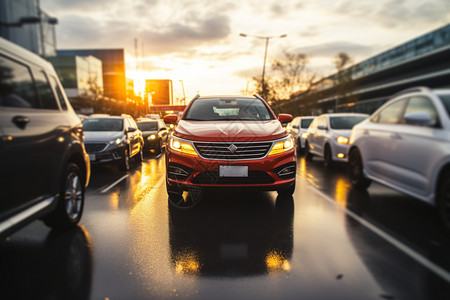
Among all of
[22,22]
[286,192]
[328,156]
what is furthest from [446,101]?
[22,22]

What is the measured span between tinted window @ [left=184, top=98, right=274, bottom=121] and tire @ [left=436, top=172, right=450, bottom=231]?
3.06 m

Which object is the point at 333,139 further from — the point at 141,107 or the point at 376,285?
the point at 141,107

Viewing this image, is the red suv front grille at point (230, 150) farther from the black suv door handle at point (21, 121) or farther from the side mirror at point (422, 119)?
the black suv door handle at point (21, 121)

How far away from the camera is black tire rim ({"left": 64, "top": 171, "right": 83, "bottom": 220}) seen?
4.27 metres

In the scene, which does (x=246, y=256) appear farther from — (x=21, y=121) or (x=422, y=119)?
(x=422, y=119)

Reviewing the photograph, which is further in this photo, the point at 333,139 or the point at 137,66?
the point at 137,66

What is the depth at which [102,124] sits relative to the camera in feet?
36.2

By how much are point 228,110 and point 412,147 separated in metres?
3.13

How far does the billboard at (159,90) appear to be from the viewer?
6194 centimetres

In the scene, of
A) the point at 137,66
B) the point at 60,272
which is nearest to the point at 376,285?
the point at 60,272

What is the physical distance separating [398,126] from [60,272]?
4845mm

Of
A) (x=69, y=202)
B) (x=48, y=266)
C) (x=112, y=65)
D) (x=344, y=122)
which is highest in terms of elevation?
(x=112, y=65)

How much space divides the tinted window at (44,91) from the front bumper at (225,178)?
5.76ft

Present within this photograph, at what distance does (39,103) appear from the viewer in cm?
384
